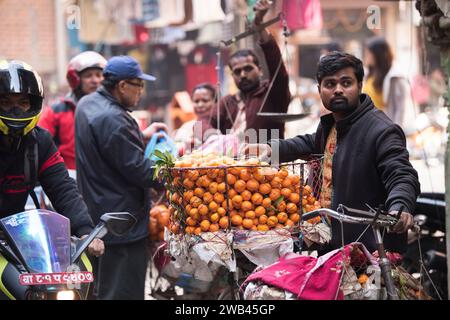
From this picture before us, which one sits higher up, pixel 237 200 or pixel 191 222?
pixel 237 200

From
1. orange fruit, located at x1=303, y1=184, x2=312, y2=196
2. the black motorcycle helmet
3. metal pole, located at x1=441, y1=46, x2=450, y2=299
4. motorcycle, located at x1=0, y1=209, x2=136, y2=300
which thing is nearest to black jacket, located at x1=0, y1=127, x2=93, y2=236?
the black motorcycle helmet

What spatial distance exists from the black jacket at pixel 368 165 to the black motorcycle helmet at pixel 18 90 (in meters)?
1.79

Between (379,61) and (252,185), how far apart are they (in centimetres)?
658

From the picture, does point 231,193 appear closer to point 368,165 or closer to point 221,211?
point 221,211

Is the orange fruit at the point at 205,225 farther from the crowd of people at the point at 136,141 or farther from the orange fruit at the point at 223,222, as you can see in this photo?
the crowd of people at the point at 136,141

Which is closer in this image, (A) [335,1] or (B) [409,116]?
(B) [409,116]

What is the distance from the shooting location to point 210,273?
531 cm

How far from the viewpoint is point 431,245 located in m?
7.71

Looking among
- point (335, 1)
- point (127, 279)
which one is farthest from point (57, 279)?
point (335, 1)

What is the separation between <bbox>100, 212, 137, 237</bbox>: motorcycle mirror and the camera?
15.9 ft

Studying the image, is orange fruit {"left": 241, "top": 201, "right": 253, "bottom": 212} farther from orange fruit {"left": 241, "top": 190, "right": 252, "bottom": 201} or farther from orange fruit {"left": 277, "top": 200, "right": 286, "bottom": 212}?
orange fruit {"left": 277, "top": 200, "right": 286, "bottom": 212}

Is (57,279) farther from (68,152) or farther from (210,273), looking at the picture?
(68,152)

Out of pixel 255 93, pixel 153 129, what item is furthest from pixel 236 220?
pixel 153 129

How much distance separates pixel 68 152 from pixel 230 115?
1.51 meters
